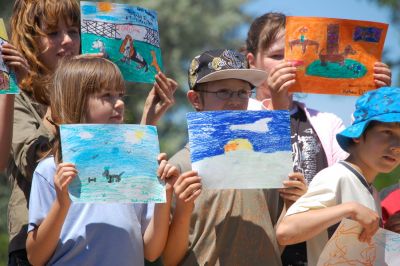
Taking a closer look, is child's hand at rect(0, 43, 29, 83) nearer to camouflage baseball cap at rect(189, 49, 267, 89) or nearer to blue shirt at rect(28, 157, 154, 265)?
blue shirt at rect(28, 157, 154, 265)

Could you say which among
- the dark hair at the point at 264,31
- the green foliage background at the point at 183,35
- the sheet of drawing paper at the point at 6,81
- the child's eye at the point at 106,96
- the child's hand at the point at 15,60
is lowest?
the green foliage background at the point at 183,35

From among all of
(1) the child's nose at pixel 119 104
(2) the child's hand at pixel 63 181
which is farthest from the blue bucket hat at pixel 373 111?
(2) the child's hand at pixel 63 181

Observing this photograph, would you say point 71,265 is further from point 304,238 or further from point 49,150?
point 304,238

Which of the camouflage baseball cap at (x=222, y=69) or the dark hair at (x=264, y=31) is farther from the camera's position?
the dark hair at (x=264, y=31)

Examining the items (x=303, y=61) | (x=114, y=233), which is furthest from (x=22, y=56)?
(x=303, y=61)

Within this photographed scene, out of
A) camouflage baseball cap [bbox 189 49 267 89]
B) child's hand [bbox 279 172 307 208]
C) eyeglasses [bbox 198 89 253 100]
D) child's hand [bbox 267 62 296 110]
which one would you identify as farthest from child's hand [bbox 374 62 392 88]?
child's hand [bbox 279 172 307 208]

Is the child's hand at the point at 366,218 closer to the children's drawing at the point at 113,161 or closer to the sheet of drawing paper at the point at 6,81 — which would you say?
the children's drawing at the point at 113,161

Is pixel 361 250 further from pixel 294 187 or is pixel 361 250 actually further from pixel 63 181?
pixel 63 181

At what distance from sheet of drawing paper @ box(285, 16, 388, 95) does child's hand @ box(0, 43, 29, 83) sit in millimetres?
1336

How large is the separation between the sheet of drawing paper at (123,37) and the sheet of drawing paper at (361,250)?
4.36 ft

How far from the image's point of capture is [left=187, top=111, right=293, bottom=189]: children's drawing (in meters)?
4.28

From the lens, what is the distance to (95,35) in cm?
475

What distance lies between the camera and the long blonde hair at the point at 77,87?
14.4 feet

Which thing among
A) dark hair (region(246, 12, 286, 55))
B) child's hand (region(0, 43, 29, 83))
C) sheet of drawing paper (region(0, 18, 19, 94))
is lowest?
sheet of drawing paper (region(0, 18, 19, 94))
